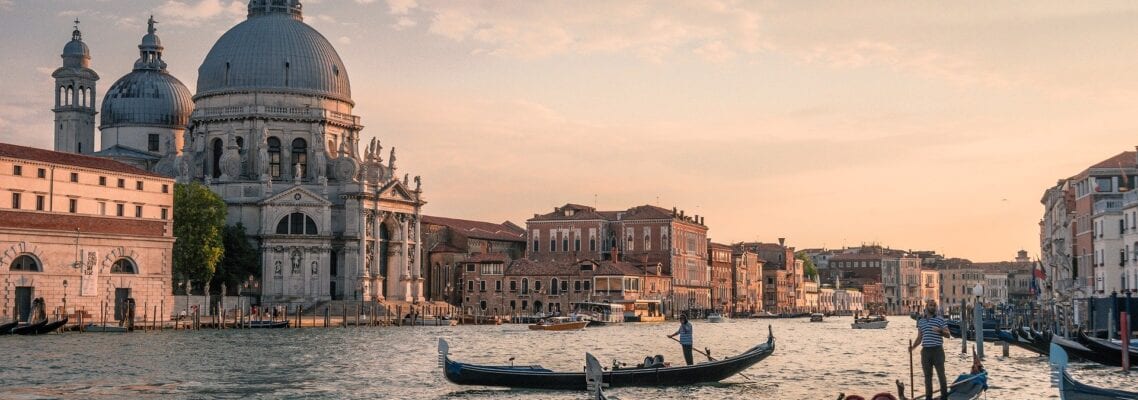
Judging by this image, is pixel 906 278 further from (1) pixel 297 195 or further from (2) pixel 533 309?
(1) pixel 297 195

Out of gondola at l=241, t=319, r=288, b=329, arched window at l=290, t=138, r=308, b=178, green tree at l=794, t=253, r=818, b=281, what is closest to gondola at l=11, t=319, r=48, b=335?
gondola at l=241, t=319, r=288, b=329

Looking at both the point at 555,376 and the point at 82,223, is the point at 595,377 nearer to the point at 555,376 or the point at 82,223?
the point at 555,376

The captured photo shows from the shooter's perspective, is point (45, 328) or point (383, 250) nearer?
point (45, 328)

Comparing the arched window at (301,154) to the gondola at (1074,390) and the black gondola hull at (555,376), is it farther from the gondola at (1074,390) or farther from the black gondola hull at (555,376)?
the gondola at (1074,390)

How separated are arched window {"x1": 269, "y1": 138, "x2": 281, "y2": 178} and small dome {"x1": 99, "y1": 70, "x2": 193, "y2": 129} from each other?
8.57 m

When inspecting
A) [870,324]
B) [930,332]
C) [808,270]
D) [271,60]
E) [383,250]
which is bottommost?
[870,324]

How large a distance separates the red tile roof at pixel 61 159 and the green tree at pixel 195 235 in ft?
26.0

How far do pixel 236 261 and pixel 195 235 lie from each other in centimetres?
699

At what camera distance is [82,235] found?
52938 millimetres

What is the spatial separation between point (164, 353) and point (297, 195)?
38.8m

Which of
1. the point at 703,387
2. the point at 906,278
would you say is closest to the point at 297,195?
the point at 703,387

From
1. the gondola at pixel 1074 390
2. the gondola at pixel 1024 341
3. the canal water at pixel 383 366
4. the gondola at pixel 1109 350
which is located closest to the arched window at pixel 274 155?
the canal water at pixel 383 366

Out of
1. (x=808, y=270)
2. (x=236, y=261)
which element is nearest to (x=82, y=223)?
(x=236, y=261)

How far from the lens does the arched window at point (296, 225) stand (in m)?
76.4
